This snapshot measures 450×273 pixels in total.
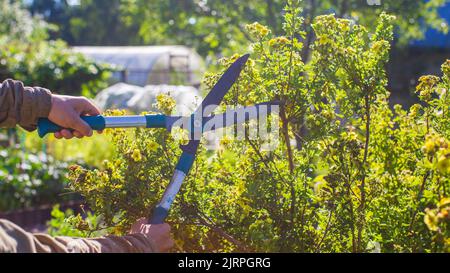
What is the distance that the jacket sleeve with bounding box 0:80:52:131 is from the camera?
2145 millimetres

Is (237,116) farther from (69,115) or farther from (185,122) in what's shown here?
(69,115)

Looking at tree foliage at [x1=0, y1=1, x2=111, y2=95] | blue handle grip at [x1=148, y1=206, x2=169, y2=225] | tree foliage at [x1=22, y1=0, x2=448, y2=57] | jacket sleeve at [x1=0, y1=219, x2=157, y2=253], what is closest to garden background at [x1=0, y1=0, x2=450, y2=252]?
blue handle grip at [x1=148, y1=206, x2=169, y2=225]

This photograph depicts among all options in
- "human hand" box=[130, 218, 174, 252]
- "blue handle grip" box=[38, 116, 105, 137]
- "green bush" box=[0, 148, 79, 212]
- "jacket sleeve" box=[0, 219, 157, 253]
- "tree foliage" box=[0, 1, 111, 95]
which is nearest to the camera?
"jacket sleeve" box=[0, 219, 157, 253]

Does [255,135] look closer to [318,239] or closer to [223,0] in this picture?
[318,239]

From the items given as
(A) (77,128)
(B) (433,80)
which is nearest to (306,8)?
(B) (433,80)

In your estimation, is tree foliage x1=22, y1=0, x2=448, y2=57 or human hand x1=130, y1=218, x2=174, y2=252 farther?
tree foliage x1=22, y1=0, x2=448, y2=57

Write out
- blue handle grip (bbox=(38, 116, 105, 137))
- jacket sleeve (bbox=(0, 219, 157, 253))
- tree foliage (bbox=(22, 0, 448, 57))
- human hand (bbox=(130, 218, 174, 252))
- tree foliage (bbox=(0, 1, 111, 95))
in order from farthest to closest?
tree foliage (bbox=(0, 1, 111, 95)) → tree foliage (bbox=(22, 0, 448, 57)) → blue handle grip (bbox=(38, 116, 105, 137)) → human hand (bbox=(130, 218, 174, 252)) → jacket sleeve (bbox=(0, 219, 157, 253))

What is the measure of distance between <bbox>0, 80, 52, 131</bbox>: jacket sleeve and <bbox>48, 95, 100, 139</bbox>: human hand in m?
0.03

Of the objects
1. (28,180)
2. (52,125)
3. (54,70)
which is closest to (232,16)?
(28,180)

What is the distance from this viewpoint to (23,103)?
2.15 meters

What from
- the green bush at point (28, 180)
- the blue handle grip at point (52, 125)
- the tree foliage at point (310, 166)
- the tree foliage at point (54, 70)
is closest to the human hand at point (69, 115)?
the blue handle grip at point (52, 125)

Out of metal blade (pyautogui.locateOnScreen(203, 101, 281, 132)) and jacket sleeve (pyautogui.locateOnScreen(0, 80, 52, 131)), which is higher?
jacket sleeve (pyautogui.locateOnScreen(0, 80, 52, 131))

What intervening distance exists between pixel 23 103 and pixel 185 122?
59cm

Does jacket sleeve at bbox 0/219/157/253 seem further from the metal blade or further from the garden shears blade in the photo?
the metal blade
